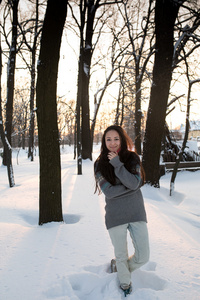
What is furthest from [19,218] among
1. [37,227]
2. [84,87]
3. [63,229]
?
[84,87]

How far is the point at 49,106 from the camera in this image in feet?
11.8

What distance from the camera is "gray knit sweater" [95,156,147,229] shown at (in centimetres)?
206

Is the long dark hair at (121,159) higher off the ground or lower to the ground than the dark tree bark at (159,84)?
lower

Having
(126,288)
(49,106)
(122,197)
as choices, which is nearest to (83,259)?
(126,288)

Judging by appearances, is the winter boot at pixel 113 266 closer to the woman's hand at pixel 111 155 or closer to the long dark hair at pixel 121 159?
the long dark hair at pixel 121 159

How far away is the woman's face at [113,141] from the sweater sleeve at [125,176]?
19 cm

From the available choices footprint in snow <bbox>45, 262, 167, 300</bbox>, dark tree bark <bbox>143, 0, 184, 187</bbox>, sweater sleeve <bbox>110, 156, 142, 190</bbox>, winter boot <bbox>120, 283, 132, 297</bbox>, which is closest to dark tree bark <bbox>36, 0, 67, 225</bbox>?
footprint in snow <bbox>45, 262, 167, 300</bbox>

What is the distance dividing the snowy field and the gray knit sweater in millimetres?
704

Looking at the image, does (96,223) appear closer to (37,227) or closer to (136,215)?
(37,227)

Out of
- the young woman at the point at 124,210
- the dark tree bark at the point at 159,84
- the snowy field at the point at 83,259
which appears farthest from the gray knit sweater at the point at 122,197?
the dark tree bark at the point at 159,84

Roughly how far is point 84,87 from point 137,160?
36.8 feet

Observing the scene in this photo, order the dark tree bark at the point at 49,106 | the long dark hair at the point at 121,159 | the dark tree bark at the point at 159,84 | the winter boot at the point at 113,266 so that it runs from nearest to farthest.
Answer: the long dark hair at the point at 121,159
the winter boot at the point at 113,266
the dark tree bark at the point at 49,106
the dark tree bark at the point at 159,84

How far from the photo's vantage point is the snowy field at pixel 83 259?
82.9 inches

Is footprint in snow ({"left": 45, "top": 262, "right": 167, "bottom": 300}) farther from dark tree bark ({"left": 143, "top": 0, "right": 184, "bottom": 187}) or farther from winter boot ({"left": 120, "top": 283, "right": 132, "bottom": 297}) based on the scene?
dark tree bark ({"left": 143, "top": 0, "right": 184, "bottom": 187})
